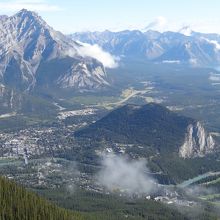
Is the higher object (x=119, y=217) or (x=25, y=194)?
(x=25, y=194)

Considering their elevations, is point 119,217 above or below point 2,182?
below

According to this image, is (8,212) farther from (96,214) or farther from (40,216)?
(96,214)

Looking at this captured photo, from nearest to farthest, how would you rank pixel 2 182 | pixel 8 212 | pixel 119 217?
1. pixel 8 212
2. pixel 2 182
3. pixel 119 217

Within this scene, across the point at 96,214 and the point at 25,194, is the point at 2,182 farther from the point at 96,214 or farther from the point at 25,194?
the point at 96,214

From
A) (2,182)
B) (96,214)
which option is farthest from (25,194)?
(96,214)

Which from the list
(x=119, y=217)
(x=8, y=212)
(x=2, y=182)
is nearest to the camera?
(x=8, y=212)

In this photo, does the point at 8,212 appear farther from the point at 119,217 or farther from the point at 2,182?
the point at 119,217

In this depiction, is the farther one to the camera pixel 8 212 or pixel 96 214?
pixel 96 214

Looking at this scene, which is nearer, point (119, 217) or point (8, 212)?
point (8, 212)

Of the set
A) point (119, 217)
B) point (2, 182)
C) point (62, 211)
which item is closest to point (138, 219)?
point (119, 217)
